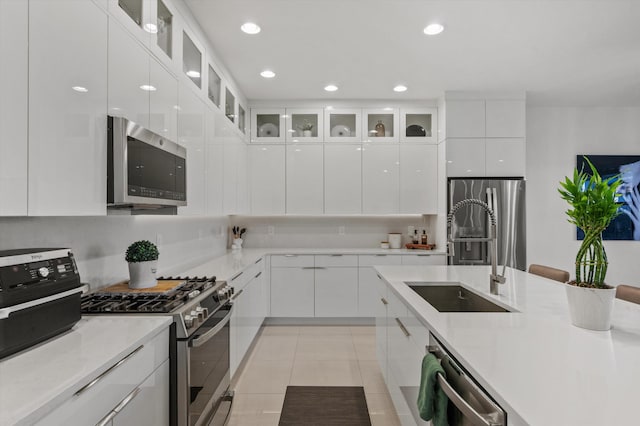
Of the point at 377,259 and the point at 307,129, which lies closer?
the point at 377,259

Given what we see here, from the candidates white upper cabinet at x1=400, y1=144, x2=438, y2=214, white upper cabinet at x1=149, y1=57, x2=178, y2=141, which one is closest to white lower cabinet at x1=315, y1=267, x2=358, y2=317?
white upper cabinet at x1=400, y1=144, x2=438, y2=214

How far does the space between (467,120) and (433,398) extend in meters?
3.68

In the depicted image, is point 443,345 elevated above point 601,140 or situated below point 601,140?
below

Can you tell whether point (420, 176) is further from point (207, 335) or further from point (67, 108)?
point (67, 108)

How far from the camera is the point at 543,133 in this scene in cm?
475

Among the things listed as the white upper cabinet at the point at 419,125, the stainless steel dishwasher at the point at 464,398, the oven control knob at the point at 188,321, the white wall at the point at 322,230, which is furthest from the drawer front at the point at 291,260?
the stainless steel dishwasher at the point at 464,398

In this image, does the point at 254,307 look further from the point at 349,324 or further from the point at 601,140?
the point at 601,140

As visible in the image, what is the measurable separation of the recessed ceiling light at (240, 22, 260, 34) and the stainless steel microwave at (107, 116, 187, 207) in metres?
1.20

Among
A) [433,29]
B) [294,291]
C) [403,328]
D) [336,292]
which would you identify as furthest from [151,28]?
[336,292]

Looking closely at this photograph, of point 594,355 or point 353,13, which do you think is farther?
point 353,13

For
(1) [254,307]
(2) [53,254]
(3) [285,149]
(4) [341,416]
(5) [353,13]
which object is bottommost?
(4) [341,416]

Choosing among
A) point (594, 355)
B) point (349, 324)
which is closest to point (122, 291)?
point (594, 355)

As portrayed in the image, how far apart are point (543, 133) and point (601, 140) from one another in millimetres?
791

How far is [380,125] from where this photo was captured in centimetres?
458
